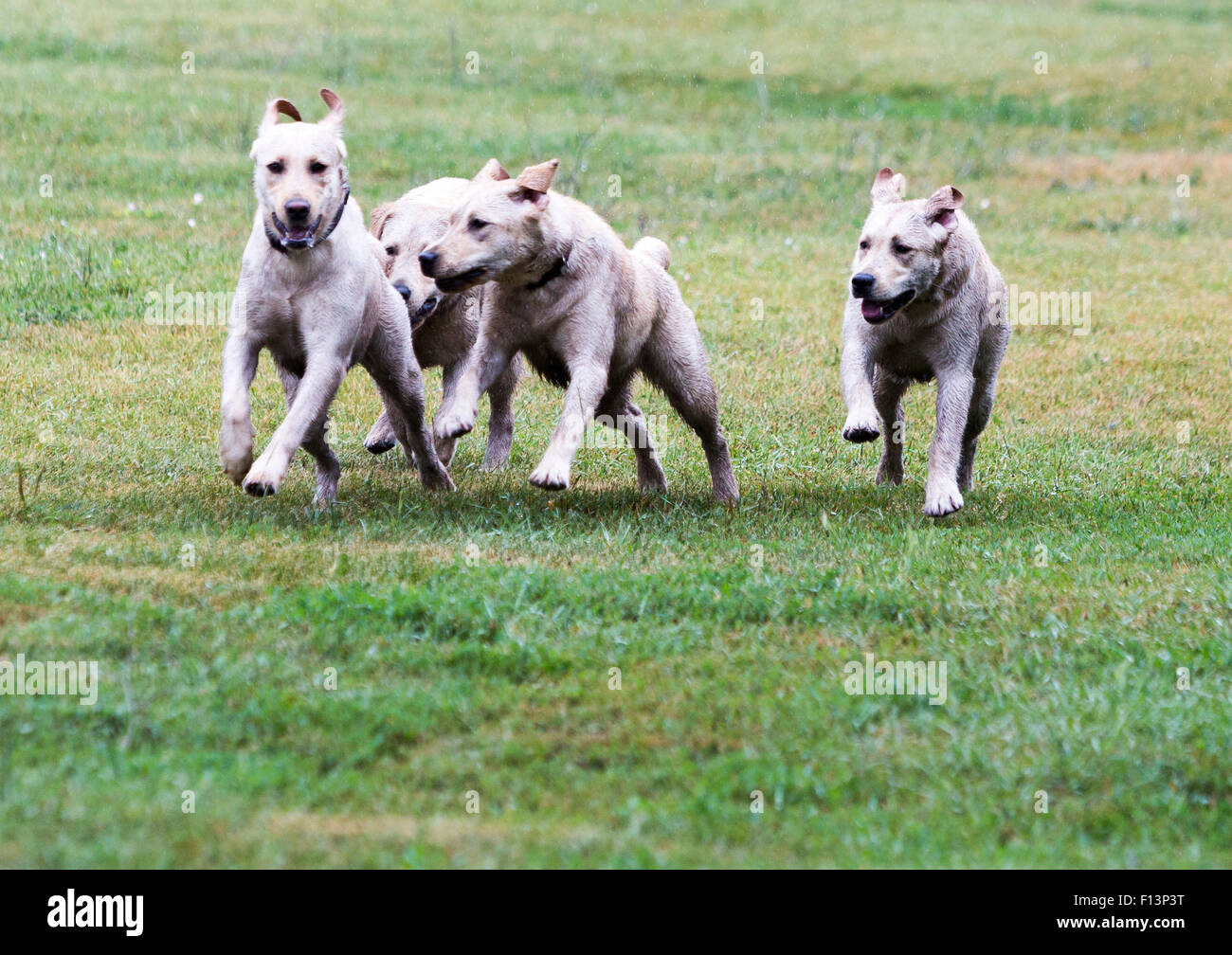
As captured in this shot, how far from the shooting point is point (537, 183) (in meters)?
7.93

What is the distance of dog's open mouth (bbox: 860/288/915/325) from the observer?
8.21 m

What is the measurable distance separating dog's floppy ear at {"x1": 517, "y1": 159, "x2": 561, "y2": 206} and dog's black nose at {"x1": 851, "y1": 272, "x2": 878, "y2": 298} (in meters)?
1.64

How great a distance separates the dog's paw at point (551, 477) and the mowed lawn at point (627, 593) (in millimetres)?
332

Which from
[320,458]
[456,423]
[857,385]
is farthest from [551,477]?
[857,385]

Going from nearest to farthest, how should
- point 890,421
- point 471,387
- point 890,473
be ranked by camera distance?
point 471,387, point 890,421, point 890,473

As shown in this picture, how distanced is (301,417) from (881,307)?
9.99ft

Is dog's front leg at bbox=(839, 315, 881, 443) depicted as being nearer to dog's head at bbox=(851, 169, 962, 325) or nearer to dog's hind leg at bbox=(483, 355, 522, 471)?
dog's head at bbox=(851, 169, 962, 325)

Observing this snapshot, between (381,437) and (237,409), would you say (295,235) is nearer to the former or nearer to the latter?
(237,409)

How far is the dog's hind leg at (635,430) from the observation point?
919 cm

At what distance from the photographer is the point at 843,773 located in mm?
5250

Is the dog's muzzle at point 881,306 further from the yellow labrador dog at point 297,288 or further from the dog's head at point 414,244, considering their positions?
the yellow labrador dog at point 297,288

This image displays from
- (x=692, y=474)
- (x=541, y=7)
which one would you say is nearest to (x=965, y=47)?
(x=541, y=7)

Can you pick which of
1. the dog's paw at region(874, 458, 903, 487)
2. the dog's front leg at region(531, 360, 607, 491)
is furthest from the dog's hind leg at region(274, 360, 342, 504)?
the dog's paw at region(874, 458, 903, 487)

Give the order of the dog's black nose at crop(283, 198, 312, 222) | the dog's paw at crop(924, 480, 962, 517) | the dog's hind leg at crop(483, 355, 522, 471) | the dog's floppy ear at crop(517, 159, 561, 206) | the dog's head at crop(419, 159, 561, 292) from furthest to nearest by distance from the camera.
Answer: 1. the dog's hind leg at crop(483, 355, 522, 471)
2. the dog's paw at crop(924, 480, 962, 517)
3. the dog's floppy ear at crop(517, 159, 561, 206)
4. the dog's head at crop(419, 159, 561, 292)
5. the dog's black nose at crop(283, 198, 312, 222)
